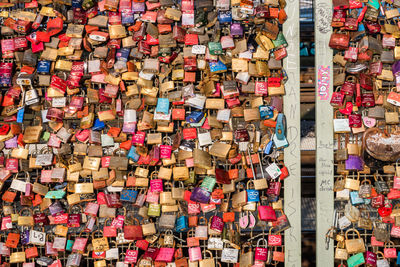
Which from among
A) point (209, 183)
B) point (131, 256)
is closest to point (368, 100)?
point (209, 183)

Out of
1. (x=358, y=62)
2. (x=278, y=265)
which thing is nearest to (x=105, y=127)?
(x=278, y=265)

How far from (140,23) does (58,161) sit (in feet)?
4.46

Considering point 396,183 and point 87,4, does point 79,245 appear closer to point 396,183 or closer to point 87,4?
point 87,4

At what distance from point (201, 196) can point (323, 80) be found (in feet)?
4.54

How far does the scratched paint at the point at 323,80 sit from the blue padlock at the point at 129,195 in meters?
1.73

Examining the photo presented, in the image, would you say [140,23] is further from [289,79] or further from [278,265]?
[278,265]

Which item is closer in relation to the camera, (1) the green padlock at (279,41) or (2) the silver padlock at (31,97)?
(1) the green padlock at (279,41)

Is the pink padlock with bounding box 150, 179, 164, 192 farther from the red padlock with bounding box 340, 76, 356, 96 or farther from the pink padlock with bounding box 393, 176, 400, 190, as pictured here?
the pink padlock with bounding box 393, 176, 400, 190

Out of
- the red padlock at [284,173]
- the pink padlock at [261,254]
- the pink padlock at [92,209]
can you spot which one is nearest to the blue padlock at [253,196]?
the red padlock at [284,173]

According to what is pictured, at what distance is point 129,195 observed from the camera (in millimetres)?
3201

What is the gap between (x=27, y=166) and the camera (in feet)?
10.8

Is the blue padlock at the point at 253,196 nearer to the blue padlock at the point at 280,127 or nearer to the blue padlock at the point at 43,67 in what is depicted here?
the blue padlock at the point at 280,127

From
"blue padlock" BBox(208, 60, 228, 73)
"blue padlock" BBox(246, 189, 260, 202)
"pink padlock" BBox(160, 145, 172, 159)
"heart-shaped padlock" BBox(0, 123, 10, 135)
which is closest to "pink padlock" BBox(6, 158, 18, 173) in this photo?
"heart-shaped padlock" BBox(0, 123, 10, 135)

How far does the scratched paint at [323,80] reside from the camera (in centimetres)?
316
